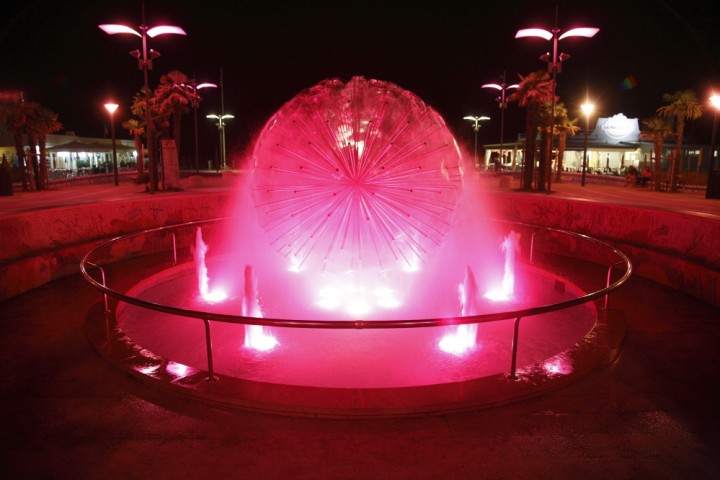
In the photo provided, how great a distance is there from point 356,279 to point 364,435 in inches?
196

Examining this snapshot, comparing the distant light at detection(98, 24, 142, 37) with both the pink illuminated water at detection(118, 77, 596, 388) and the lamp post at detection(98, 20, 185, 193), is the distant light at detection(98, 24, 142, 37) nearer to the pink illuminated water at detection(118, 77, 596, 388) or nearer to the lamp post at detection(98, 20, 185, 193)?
the lamp post at detection(98, 20, 185, 193)

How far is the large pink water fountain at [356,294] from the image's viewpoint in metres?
5.20

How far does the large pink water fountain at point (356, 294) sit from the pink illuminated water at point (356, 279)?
0.09 ft

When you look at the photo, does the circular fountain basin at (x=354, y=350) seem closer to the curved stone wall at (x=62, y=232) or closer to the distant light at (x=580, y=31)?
the curved stone wall at (x=62, y=232)

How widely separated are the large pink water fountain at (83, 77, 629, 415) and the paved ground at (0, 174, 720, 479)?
0.91 feet

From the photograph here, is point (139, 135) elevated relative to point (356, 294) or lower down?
elevated

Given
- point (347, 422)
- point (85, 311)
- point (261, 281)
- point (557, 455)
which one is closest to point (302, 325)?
point (347, 422)

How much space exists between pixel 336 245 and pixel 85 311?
407cm

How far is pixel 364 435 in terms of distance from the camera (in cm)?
427

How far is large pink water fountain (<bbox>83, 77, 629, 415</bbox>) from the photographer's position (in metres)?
5.20

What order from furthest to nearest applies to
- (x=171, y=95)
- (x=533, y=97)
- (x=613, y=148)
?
(x=613, y=148)
(x=171, y=95)
(x=533, y=97)

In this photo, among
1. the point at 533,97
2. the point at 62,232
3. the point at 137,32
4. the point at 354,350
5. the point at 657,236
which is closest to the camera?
the point at 354,350

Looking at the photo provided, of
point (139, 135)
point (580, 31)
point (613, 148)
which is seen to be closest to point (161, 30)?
point (139, 135)

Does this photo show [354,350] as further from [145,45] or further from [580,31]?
[580,31]
